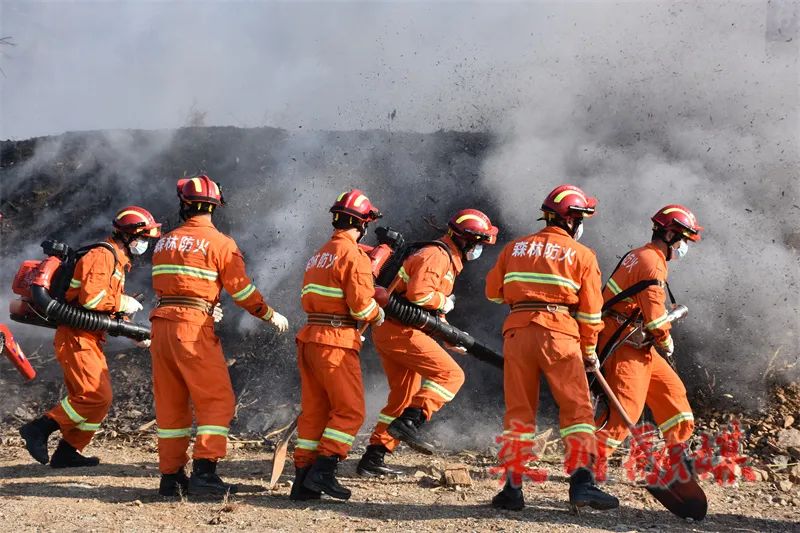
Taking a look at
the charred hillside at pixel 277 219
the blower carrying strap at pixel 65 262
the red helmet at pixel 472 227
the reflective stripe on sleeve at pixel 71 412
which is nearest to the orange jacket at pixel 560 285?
the red helmet at pixel 472 227

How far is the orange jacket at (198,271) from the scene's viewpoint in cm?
576

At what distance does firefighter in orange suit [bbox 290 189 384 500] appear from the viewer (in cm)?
564

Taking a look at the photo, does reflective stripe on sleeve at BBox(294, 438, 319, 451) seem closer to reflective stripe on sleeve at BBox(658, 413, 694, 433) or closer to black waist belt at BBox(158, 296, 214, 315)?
black waist belt at BBox(158, 296, 214, 315)

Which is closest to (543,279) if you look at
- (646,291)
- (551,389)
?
Answer: (551,389)

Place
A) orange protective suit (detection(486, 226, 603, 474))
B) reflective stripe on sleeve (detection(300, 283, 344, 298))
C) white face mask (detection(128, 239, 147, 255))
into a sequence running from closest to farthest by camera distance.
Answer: orange protective suit (detection(486, 226, 603, 474)) < reflective stripe on sleeve (detection(300, 283, 344, 298)) < white face mask (detection(128, 239, 147, 255))

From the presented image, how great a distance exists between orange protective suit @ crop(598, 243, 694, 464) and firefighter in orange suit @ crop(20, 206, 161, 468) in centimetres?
385

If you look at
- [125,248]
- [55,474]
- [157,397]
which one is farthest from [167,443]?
[125,248]

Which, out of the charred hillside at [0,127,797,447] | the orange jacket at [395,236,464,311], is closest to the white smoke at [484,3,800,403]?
the charred hillside at [0,127,797,447]

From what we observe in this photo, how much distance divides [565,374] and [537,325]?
35 cm

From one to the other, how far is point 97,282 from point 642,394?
4198 mm

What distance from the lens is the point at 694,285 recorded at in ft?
28.6

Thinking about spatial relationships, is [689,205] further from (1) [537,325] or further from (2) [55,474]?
(2) [55,474]

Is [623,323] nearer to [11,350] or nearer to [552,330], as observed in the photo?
[552,330]

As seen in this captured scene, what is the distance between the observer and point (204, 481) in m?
5.63
